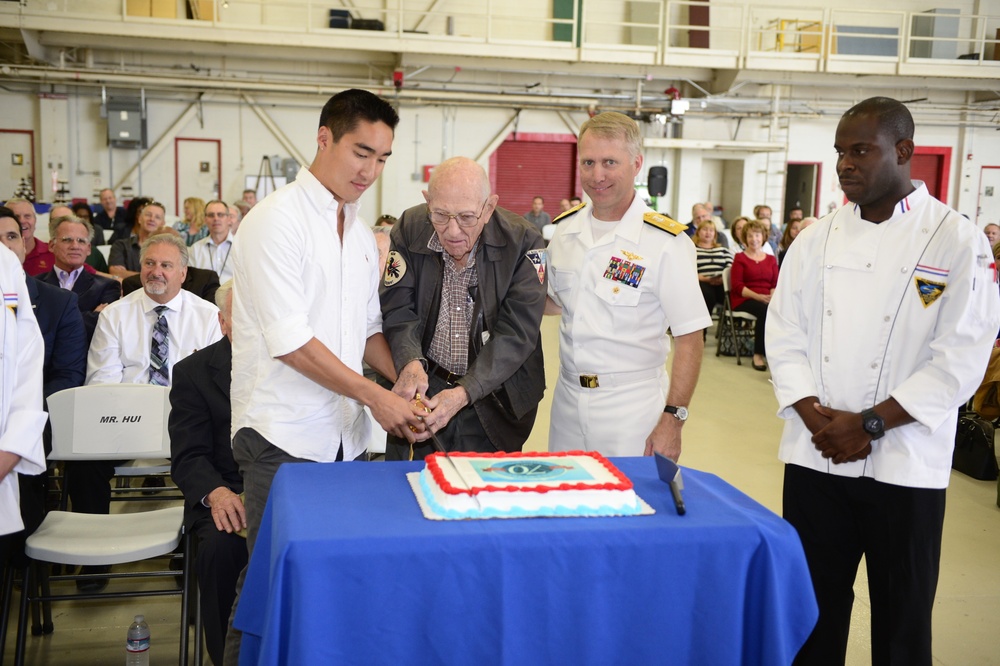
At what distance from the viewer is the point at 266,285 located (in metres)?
2.14

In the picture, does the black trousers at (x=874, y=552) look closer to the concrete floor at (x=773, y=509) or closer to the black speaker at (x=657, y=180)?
the concrete floor at (x=773, y=509)

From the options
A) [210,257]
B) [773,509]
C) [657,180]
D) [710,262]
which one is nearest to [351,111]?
[773,509]

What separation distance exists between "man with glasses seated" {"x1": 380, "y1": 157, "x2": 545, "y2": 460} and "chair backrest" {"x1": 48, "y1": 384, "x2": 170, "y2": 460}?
3.80 feet

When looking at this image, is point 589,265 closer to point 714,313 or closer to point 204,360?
point 204,360

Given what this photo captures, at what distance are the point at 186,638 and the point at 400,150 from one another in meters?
13.6

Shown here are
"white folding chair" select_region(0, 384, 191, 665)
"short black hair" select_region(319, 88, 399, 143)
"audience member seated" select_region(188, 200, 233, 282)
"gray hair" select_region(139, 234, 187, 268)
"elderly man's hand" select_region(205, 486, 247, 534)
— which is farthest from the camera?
"audience member seated" select_region(188, 200, 233, 282)

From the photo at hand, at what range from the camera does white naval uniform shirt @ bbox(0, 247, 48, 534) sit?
8.08 ft

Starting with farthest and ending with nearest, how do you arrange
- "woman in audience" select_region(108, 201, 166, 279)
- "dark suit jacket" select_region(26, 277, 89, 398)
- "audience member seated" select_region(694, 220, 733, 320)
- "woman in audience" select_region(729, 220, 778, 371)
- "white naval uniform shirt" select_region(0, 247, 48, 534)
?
"audience member seated" select_region(694, 220, 733, 320)
"woman in audience" select_region(729, 220, 778, 371)
"woman in audience" select_region(108, 201, 166, 279)
"dark suit jacket" select_region(26, 277, 89, 398)
"white naval uniform shirt" select_region(0, 247, 48, 534)

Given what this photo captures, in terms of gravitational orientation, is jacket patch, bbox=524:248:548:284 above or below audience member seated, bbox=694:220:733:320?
above

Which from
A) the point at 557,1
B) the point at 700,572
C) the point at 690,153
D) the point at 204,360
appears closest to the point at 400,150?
the point at 557,1

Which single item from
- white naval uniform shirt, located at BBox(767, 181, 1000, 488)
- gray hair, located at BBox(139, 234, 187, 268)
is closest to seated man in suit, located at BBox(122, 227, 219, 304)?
gray hair, located at BBox(139, 234, 187, 268)

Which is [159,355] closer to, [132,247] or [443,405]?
[443,405]

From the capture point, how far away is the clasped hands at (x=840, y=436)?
219cm

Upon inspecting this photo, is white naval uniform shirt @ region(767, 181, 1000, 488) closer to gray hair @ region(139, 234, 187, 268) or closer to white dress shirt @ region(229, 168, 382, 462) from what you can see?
white dress shirt @ region(229, 168, 382, 462)
